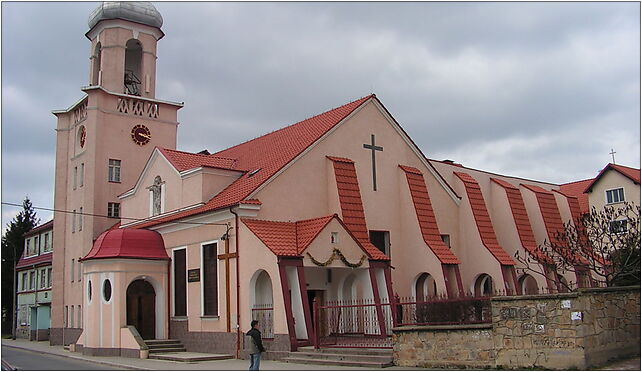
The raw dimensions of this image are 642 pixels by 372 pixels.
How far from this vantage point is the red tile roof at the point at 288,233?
22.8 m

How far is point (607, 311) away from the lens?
52.1ft

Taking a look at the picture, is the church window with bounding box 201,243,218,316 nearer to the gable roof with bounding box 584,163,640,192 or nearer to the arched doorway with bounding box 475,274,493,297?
the arched doorway with bounding box 475,274,493,297

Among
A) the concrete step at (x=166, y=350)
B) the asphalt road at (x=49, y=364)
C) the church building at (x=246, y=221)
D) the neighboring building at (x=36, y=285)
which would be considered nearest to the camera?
the asphalt road at (x=49, y=364)

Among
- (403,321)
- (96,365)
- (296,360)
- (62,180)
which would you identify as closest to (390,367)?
(296,360)

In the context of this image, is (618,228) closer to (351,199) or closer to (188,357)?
(351,199)

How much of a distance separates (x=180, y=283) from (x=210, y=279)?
7.60ft

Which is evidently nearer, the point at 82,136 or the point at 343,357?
the point at 343,357

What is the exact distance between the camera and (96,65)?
36.8m

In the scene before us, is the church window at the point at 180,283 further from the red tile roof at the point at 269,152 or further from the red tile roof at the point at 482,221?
the red tile roof at the point at 482,221

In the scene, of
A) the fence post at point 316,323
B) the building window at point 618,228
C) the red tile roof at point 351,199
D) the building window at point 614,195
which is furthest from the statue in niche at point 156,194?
the building window at point 614,195

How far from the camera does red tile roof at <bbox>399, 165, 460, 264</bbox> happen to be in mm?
27750

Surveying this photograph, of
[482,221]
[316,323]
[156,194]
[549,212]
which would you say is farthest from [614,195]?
[156,194]

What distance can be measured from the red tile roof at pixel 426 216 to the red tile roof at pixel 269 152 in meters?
4.08

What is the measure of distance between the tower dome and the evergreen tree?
1096 inches
